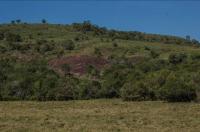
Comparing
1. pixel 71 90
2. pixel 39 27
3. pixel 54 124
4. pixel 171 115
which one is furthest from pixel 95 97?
pixel 39 27

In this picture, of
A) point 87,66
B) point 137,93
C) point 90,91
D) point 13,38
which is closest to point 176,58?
point 87,66

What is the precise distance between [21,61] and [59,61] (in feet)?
24.3

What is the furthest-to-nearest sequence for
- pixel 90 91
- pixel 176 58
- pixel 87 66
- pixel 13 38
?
pixel 13 38 → pixel 176 58 → pixel 87 66 → pixel 90 91

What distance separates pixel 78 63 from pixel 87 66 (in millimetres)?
4040

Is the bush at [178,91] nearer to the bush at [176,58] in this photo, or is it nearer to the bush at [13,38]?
the bush at [176,58]

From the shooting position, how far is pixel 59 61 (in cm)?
10156

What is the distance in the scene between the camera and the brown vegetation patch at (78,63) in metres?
96.1

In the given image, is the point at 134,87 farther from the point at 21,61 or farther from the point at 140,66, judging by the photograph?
the point at 21,61

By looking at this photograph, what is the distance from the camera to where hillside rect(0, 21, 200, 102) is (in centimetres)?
6606

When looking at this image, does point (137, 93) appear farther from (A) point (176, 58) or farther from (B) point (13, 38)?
(B) point (13, 38)

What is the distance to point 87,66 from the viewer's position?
9631cm

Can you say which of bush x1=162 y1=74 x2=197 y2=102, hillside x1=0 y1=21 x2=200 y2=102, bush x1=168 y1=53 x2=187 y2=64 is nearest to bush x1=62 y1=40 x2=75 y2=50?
hillside x1=0 y1=21 x2=200 y2=102

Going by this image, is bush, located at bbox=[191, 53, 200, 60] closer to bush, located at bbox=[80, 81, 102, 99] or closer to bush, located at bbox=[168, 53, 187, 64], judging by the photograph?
bush, located at bbox=[168, 53, 187, 64]

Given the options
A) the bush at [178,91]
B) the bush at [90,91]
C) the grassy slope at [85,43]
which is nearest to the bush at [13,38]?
the grassy slope at [85,43]
